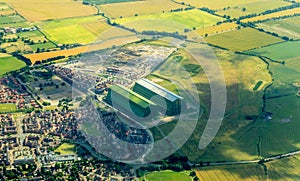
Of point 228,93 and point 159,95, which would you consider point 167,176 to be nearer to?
point 159,95

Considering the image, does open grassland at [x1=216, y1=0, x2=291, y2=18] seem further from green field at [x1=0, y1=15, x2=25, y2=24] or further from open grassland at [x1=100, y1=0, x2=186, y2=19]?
green field at [x1=0, y1=15, x2=25, y2=24]

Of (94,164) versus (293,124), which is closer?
(94,164)

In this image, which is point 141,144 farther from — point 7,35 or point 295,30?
point 295,30

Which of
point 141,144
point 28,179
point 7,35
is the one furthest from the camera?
point 7,35

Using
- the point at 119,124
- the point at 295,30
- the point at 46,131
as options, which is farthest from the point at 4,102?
the point at 295,30

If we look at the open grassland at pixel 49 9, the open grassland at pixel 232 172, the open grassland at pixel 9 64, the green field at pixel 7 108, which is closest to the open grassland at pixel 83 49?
the open grassland at pixel 9 64

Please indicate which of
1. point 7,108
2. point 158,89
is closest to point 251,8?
point 158,89

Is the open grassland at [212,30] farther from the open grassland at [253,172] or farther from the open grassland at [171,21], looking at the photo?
the open grassland at [253,172]
